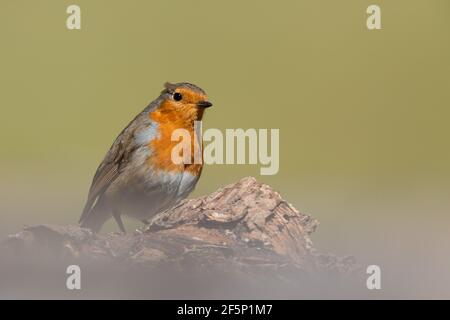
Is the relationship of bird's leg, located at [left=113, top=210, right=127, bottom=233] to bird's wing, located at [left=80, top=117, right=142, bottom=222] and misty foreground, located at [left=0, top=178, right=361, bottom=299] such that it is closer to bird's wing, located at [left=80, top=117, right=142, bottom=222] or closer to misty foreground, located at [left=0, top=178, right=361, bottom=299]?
bird's wing, located at [left=80, top=117, right=142, bottom=222]

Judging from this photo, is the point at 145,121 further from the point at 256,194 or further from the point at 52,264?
the point at 52,264

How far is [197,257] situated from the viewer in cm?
407

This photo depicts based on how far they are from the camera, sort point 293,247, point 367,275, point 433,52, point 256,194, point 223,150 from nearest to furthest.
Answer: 1. point 367,275
2. point 293,247
3. point 256,194
4. point 223,150
5. point 433,52

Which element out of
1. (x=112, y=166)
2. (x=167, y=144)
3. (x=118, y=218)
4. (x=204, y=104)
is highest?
(x=204, y=104)

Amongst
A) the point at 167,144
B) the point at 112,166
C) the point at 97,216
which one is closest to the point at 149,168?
the point at 167,144

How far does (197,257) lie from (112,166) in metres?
3.25

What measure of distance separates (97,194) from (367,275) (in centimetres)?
367

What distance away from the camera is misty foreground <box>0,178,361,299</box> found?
130 inches

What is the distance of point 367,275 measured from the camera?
404cm

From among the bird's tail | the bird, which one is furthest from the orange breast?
the bird's tail

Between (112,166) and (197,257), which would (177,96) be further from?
(197,257)

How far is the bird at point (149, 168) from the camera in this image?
264 inches

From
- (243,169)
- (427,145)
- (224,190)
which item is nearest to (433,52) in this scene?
(427,145)

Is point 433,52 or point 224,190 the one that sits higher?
point 433,52
